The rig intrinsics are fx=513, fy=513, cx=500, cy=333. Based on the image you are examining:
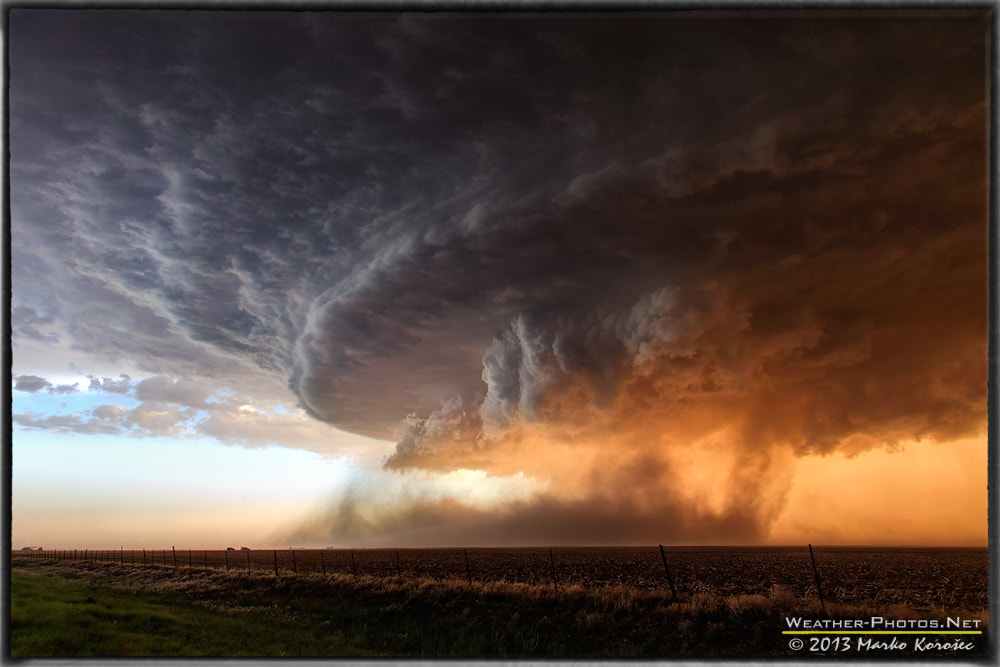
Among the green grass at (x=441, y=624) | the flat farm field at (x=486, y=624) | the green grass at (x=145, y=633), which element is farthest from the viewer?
the green grass at (x=441, y=624)

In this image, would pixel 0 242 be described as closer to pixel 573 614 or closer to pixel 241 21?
pixel 241 21

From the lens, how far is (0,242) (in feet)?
27.9

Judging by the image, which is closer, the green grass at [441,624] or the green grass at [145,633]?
the green grass at [145,633]

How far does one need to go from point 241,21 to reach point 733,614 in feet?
59.9

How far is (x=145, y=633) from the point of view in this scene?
13.5 metres

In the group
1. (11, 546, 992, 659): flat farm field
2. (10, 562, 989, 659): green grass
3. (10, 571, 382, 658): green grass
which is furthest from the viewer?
(10, 562, 989, 659): green grass

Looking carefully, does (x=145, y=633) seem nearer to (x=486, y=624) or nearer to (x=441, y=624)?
(x=441, y=624)

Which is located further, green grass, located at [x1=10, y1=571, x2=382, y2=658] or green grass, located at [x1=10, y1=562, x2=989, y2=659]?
green grass, located at [x1=10, y1=562, x2=989, y2=659]

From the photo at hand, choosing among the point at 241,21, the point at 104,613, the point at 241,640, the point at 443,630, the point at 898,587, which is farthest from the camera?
the point at 898,587

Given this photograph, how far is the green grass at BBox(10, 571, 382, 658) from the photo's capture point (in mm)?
11336

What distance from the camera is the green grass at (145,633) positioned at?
11336 millimetres

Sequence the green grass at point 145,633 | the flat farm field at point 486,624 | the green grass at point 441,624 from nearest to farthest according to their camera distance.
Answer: the flat farm field at point 486,624
the green grass at point 145,633
the green grass at point 441,624

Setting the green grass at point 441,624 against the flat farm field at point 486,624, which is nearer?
the flat farm field at point 486,624

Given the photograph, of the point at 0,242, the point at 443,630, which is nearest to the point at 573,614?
the point at 443,630
